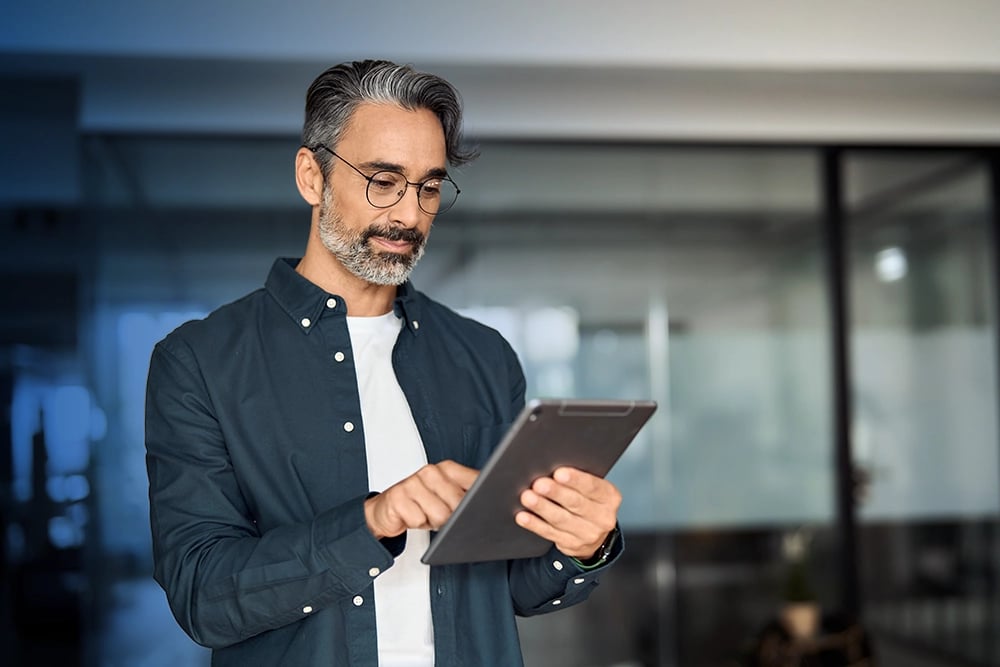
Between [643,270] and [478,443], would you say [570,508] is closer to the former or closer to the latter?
[478,443]

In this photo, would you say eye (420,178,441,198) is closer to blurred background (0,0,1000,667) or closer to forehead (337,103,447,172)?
forehead (337,103,447,172)

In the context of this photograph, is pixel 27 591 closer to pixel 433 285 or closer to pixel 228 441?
pixel 433 285

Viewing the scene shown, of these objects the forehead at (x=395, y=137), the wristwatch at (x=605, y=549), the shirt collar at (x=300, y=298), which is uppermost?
the forehead at (x=395, y=137)

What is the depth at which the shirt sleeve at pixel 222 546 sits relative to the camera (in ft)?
4.32

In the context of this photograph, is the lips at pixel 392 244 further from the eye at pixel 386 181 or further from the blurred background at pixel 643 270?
the blurred background at pixel 643 270

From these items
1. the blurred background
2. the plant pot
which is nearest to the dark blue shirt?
the blurred background

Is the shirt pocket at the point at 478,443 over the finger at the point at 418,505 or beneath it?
over

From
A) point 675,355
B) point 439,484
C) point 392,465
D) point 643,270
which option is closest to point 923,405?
point 675,355

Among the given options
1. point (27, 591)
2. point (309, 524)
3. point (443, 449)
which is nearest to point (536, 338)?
point (27, 591)

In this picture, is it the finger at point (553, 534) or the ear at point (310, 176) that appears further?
the ear at point (310, 176)

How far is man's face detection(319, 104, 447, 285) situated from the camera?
153 centimetres

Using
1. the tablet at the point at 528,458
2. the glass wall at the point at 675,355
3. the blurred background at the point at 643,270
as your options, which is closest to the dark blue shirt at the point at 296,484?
the tablet at the point at 528,458

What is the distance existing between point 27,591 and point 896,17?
370 centimetres

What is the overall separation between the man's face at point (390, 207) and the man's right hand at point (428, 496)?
40 cm
